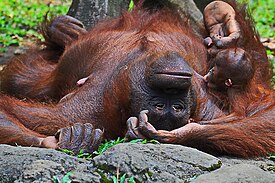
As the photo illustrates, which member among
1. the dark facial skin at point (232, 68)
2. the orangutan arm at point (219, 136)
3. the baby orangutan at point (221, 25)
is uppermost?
the baby orangutan at point (221, 25)

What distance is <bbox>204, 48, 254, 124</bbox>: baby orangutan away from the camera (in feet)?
13.2

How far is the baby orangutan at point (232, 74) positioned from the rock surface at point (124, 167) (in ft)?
4.30

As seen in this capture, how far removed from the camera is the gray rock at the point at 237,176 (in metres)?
2.51

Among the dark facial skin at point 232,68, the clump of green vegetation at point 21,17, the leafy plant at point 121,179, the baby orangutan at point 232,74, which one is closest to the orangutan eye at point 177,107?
the baby orangutan at point 232,74

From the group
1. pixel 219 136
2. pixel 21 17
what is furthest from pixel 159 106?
pixel 21 17

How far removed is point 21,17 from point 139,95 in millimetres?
5544

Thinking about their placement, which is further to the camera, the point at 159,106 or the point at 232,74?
the point at 232,74

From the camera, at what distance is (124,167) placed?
8.39 ft

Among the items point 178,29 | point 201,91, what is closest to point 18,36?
point 178,29

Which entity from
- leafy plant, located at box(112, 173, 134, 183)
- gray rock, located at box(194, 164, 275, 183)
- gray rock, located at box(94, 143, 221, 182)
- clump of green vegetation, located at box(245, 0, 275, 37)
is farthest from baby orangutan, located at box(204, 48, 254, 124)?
clump of green vegetation, located at box(245, 0, 275, 37)

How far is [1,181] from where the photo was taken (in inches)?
98.5

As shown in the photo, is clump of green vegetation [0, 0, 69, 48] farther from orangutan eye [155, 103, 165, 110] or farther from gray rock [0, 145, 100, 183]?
gray rock [0, 145, 100, 183]

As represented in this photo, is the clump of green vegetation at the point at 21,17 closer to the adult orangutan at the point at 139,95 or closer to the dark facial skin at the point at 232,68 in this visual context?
the adult orangutan at the point at 139,95

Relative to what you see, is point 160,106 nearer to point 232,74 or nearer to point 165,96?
point 165,96
